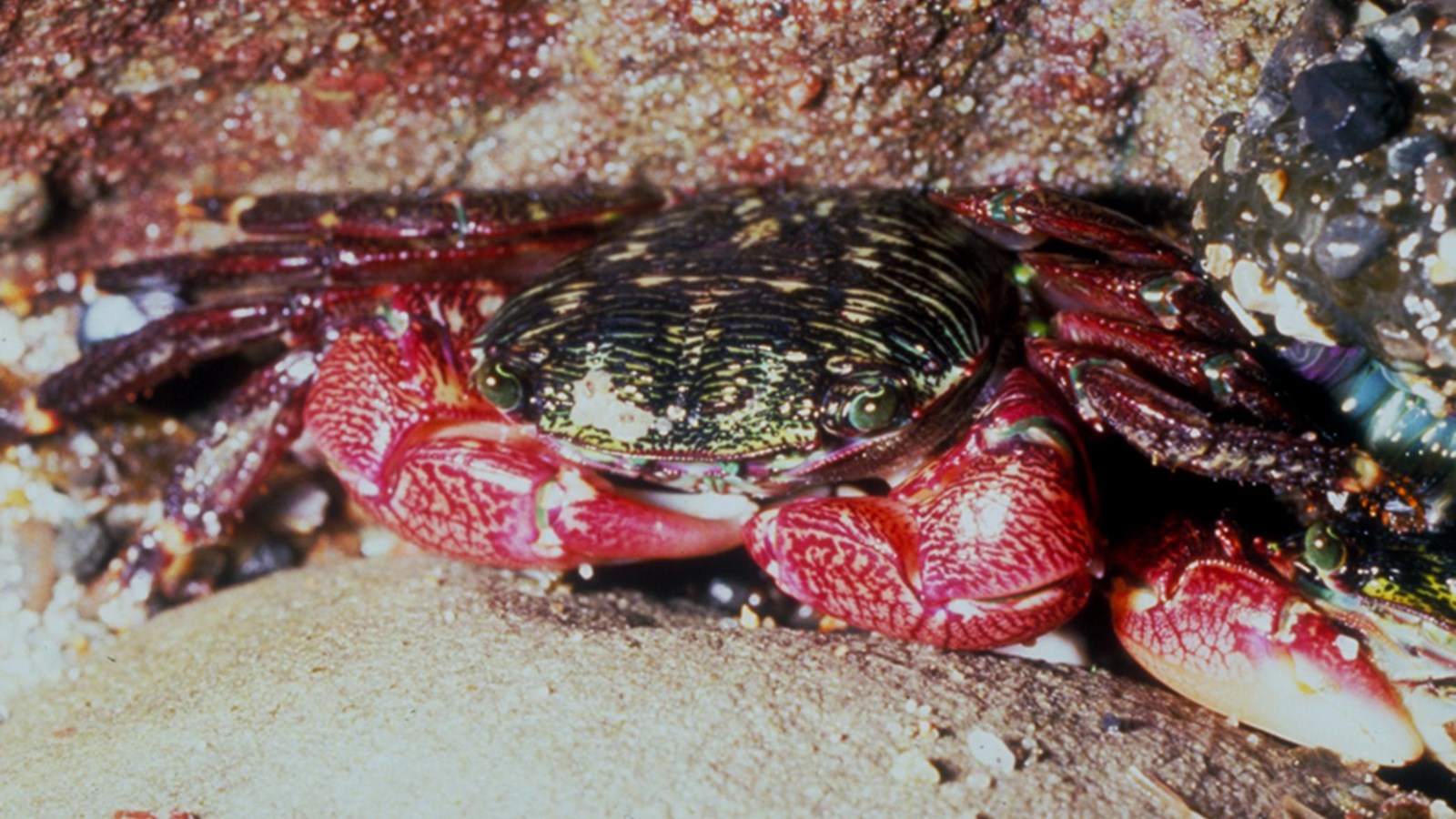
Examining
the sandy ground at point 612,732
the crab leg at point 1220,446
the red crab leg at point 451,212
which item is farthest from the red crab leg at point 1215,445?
the red crab leg at point 451,212

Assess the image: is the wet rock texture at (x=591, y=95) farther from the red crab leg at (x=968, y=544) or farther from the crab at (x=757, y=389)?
the red crab leg at (x=968, y=544)

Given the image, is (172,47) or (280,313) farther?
(280,313)

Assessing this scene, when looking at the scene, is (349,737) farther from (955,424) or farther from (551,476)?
(955,424)

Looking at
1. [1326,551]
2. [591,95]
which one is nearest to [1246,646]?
[1326,551]

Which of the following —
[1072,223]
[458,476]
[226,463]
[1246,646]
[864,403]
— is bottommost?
[226,463]

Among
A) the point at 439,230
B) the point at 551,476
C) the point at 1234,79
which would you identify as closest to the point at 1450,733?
the point at 1234,79

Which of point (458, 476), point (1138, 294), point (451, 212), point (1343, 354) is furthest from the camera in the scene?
point (451, 212)

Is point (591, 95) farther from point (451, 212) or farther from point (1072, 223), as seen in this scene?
point (1072, 223)

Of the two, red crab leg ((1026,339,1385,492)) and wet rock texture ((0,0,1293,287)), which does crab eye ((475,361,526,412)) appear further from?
red crab leg ((1026,339,1385,492))
